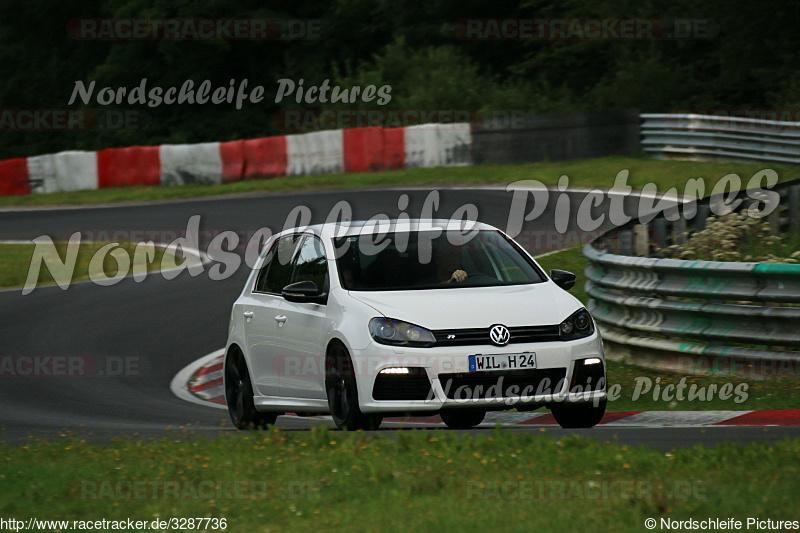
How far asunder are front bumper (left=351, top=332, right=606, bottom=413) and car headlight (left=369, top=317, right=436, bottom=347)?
6 cm

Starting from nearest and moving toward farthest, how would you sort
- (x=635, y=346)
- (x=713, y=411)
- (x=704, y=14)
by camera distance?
(x=713, y=411)
(x=635, y=346)
(x=704, y=14)

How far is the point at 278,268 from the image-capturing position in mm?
10133

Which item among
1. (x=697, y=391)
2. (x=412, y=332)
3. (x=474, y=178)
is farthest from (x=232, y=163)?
(x=412, y=332)

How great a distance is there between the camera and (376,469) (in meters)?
6.43

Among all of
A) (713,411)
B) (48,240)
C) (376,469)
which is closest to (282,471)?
(376,469)

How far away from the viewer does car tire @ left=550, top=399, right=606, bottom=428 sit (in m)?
8.62

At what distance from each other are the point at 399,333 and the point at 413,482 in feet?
7.45

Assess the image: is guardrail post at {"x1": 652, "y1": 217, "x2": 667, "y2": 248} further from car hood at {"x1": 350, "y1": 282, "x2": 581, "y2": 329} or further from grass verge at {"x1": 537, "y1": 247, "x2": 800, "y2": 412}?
car hood at {"x1": 350, "y1": 282, "x2": 581, "y2": 329}

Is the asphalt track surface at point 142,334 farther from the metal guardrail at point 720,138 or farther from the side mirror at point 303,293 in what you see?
the metal guardrail at point 720,138

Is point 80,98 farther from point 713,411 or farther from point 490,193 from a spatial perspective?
point 713,411

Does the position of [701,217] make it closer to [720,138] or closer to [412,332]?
[412,332]

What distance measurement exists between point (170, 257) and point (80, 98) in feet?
111

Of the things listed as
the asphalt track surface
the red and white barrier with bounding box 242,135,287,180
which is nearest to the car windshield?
the asphalt track surface

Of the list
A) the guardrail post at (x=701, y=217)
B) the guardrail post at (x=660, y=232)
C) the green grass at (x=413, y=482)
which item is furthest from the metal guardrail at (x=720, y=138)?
Answer: the green grass at (x=413, y=482)
